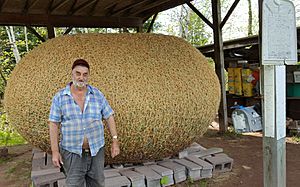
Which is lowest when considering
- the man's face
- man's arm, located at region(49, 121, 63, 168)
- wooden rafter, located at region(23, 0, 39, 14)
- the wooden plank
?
the wooden plank

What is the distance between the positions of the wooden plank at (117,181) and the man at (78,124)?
83cm

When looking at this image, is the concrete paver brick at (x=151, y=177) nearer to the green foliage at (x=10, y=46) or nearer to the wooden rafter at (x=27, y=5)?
the wooden rafter at (x=27, y=5)

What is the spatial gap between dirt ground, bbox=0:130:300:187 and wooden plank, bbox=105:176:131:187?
2.36ft

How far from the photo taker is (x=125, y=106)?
3449 mm

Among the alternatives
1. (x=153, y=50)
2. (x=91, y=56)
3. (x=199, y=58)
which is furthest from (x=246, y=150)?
(x=91, y=56)

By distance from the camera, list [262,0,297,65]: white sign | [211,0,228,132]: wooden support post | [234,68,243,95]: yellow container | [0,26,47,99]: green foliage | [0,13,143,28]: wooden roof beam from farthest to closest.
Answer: [0,26,47,99]: green foliage
[234,68,243,95]: yellow container
[0,13,143,28]: wooden roof beam
[211,0,228,132]: wooden support post
[262,0,297,65]: white sign

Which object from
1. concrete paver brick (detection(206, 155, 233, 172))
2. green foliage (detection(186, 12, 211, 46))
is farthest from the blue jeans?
green foliage (detection(186, 12, 211, 46))

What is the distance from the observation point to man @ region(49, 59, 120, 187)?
240cm

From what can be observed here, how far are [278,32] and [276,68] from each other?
26cm

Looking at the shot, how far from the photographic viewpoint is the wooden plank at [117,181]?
3.36 metres

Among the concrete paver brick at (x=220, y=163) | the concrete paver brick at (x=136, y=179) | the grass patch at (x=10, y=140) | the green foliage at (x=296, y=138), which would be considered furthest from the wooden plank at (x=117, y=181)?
the grass patch at (x=10, y=140)

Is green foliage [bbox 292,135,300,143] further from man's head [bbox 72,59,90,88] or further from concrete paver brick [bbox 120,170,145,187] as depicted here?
man's head [bbox 72,59,90,88]

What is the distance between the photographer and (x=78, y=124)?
240cm

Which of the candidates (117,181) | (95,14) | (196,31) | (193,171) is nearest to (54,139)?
(117,181)
